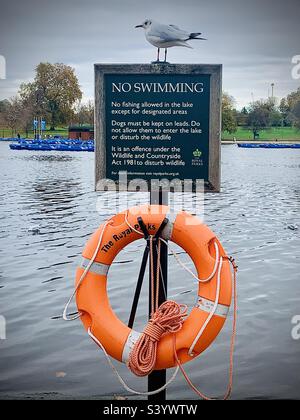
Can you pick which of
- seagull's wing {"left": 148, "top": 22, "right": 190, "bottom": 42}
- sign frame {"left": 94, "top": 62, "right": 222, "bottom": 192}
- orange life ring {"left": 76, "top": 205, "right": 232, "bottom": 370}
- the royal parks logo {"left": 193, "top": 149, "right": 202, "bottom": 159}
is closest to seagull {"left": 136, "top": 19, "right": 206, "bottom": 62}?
seagull's wing {"left": 148, "top": 22, "right": 190, "bottom": 42}

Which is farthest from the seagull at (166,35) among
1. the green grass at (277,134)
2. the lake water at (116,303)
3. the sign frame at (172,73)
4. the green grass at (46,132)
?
the green grass at (46,132)

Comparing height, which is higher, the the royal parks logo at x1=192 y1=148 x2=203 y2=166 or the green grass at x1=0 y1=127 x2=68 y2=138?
the green grass at x1=0 y1=127 x2=68 y2=138

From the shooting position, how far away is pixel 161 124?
4.75m

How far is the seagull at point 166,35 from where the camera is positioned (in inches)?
198

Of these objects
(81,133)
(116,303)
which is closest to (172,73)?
(116,303)

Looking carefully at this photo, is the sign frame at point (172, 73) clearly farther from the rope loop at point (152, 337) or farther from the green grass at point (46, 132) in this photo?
the green grass at point (46, 132)

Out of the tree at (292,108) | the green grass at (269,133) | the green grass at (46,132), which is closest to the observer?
the tree at (292,108)

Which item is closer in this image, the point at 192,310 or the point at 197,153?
the point at 192,310

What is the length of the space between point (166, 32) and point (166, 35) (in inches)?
1.4

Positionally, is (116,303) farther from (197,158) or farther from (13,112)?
(13,112)

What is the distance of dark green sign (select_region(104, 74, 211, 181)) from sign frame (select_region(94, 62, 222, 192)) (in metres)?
0.03

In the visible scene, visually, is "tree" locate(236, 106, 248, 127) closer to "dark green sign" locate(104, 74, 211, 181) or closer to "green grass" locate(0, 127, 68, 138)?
"green grass" locate(0, 127, 68, 138)

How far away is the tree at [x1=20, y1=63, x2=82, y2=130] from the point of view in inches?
3145
